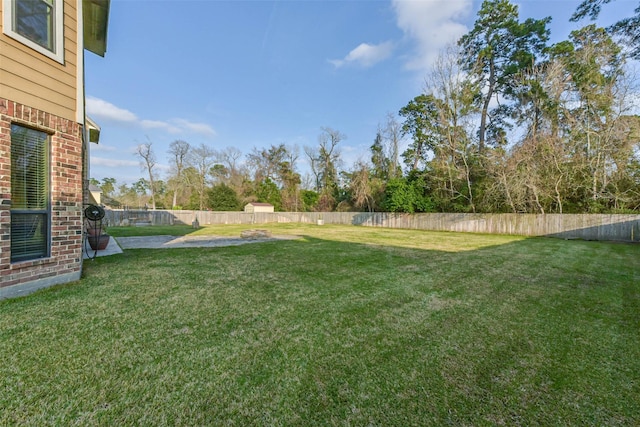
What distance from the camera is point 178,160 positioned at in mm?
30312

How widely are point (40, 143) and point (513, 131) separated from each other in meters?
22.9

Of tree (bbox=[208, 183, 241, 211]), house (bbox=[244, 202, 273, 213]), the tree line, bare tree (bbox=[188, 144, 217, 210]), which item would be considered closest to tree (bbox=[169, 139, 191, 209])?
bare tree (bbox=[188, 144, 217, 210])

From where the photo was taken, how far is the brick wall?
2842mm

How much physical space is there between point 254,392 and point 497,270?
534 centimetres

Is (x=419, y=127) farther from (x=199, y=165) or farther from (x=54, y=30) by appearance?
(x=199, y=165)

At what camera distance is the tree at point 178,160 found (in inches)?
1181

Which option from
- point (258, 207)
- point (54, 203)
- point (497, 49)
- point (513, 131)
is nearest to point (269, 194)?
point (258, 207)

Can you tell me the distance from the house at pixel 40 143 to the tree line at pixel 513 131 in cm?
972

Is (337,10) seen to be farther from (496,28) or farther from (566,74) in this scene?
(496,28)

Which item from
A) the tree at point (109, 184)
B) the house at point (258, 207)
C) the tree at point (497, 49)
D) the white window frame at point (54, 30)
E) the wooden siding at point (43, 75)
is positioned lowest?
the house at point (258, 207)

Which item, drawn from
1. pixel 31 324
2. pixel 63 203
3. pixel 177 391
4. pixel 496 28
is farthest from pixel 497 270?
pixel 496 28

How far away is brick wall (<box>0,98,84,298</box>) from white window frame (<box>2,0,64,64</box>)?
0.76 meters

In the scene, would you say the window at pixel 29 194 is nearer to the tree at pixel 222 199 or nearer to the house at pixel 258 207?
the house at pixel 258 207

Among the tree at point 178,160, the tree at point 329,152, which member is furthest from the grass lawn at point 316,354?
the tree at point 178,160
